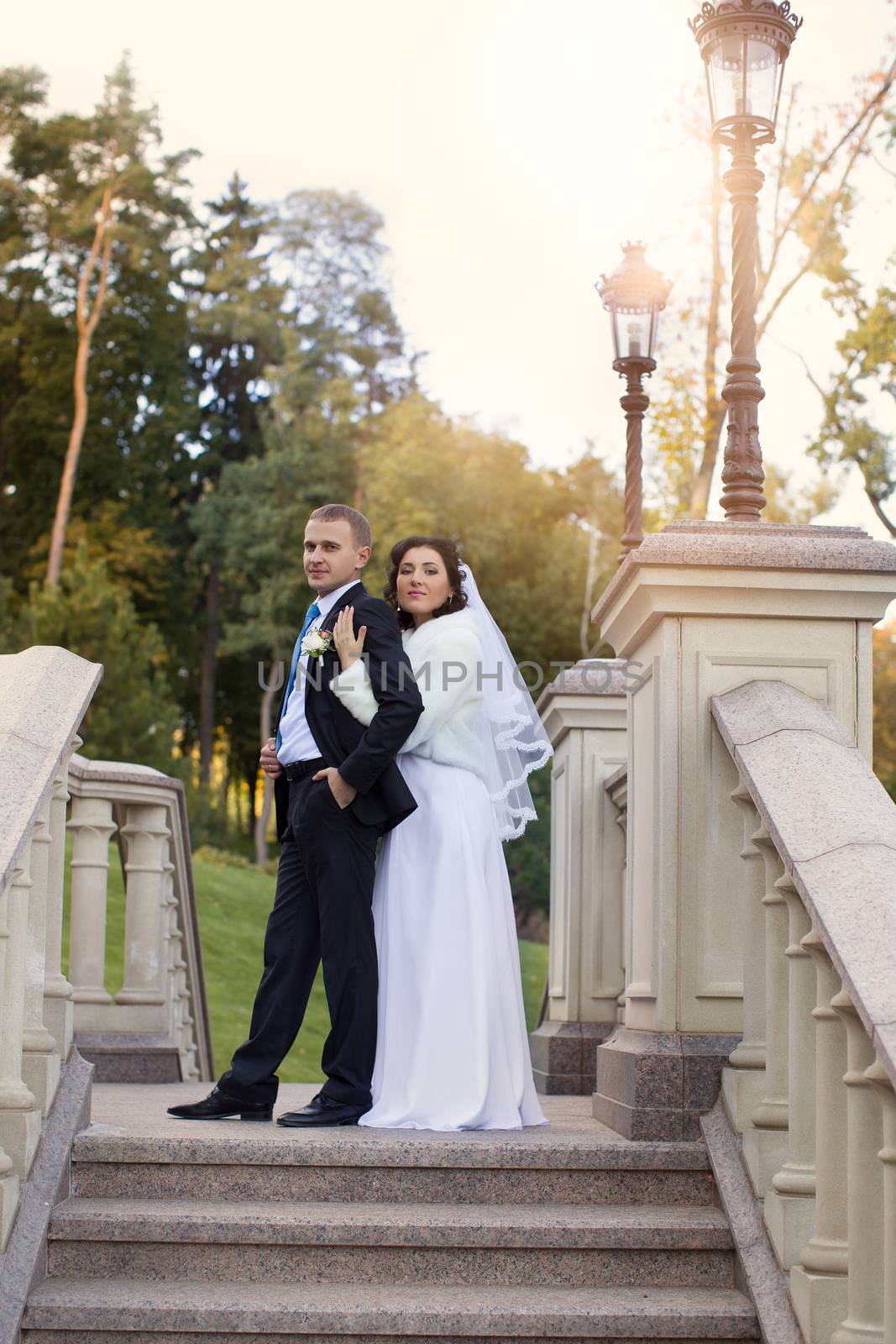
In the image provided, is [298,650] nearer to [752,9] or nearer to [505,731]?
[505,731]

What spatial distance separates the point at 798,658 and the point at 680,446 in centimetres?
1422

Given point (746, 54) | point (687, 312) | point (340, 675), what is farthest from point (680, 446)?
point (340, 675)

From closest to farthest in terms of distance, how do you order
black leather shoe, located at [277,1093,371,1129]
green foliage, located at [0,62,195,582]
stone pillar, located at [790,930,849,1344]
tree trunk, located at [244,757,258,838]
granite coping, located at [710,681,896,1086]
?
1. granite coping, located at [710,681,896,1086]
2. stone pillar, located at [790,930,849,1344]
3. black leather shoe, located at [277,1093,371,1129]
4. green foliage, located at [0,62,195,582]
5. tree trunk, located at [244,757,258,838]

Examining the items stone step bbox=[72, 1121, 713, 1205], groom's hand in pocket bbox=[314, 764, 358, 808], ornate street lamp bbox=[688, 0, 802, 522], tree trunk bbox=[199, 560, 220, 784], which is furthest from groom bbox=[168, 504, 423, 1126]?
tree trunk bbox=[199, 560, 220, 784]

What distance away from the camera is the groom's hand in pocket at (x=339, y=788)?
4918mm

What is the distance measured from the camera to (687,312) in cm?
2041

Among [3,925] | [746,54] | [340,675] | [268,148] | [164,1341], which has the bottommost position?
[164,1341]

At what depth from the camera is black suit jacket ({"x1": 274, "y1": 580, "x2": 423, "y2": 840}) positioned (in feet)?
16.1

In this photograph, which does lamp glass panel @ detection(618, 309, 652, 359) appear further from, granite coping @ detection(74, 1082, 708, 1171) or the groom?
granite coping @ detection(74, 1082, 708, 1171)

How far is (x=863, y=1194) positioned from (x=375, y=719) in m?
2.32

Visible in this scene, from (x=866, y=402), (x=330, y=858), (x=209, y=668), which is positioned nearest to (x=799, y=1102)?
(x=330, y=858)

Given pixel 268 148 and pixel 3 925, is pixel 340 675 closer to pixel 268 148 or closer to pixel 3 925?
pixel 3 925

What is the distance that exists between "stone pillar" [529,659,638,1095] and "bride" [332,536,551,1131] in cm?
154

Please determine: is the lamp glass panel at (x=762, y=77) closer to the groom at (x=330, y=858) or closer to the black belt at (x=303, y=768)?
the groom at (x=330, y=858)
